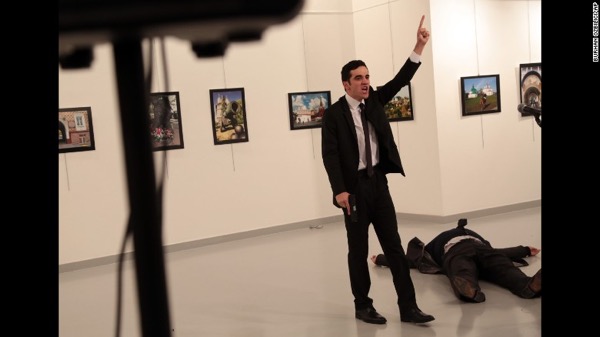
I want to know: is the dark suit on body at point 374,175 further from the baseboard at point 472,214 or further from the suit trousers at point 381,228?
the baseboard at point 472,214

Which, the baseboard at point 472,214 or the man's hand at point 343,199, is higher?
the man's hand at point 343,199

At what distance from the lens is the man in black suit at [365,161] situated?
3.29 metres

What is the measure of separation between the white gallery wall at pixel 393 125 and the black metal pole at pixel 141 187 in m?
6.02

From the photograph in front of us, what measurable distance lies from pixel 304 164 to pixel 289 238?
1044 mm

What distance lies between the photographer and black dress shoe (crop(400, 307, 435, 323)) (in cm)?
341

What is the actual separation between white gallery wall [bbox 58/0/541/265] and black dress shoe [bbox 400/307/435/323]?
11.6 feet

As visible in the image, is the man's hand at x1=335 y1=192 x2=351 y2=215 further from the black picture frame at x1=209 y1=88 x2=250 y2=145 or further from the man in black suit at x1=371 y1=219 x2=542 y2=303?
the black picture frame at x1=209 y1=88 x2=250 y2=145

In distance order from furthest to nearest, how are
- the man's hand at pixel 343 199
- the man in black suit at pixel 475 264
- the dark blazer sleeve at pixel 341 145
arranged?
the man in black suit at pixel 475 264, the dark blazer sleeve at pixel 341 145, the man's hand at pixel 343 199

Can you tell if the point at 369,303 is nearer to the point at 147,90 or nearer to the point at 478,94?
the point at 147,90

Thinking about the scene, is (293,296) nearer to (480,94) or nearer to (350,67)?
(350,67)

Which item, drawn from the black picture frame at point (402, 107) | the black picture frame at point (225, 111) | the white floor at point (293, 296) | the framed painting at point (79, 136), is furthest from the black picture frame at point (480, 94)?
the framed painting at point (79, 136)

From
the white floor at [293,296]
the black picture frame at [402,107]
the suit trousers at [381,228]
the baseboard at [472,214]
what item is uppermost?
the black picture frame at [402,107]

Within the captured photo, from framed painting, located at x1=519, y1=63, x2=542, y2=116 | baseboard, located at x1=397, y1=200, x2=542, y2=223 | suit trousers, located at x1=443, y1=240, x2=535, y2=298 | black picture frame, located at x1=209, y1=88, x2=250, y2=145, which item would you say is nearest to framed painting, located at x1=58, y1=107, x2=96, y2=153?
black picture frame, located at x1=209, y1=88, x2=250, y2=145
